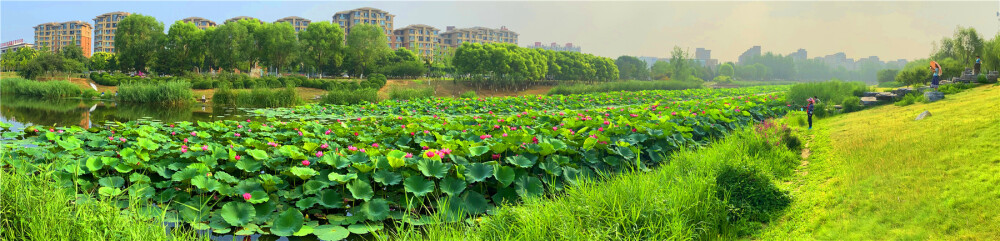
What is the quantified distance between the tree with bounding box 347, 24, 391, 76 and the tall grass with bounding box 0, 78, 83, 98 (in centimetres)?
2038

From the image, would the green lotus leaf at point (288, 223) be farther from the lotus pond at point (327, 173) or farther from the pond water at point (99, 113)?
the pond water at point (99, 113)

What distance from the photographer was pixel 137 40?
129 ft

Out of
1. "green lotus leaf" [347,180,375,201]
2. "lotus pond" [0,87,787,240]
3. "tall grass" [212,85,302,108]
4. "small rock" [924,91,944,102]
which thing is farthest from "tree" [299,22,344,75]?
"green lotus leaf" [347,180,375,201]

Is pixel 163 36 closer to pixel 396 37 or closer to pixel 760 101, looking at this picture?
pixel 760 101

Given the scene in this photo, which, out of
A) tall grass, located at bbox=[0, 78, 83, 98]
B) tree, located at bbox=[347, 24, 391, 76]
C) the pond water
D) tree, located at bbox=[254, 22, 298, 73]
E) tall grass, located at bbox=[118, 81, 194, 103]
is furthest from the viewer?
tree, located at bbox=[347, 24, 391, 76]

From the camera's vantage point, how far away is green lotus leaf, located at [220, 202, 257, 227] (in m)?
4.00

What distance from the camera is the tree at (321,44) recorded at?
1606 inches

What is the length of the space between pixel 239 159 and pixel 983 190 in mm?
6792

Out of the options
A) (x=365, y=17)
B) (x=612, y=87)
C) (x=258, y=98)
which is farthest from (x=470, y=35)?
(x=258, y=98)

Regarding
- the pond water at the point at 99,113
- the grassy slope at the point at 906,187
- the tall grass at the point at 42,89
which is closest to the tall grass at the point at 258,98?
the pond water at the point at 99,113

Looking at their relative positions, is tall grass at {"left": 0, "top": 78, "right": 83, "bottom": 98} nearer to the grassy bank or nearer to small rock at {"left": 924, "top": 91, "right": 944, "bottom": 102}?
the grassy bank

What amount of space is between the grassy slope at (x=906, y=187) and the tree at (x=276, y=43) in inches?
1562

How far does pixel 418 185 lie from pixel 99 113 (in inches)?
649

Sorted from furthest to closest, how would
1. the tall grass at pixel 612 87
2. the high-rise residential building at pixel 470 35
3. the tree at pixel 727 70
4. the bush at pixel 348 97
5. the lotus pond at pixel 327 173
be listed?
the high-rise residential building at pixel 470 35 < the tree at pixel 727 70 < the tall grass at pixel 612 87 < the bush at pixel 348 97 < the lotus pond at pixel 327 173
